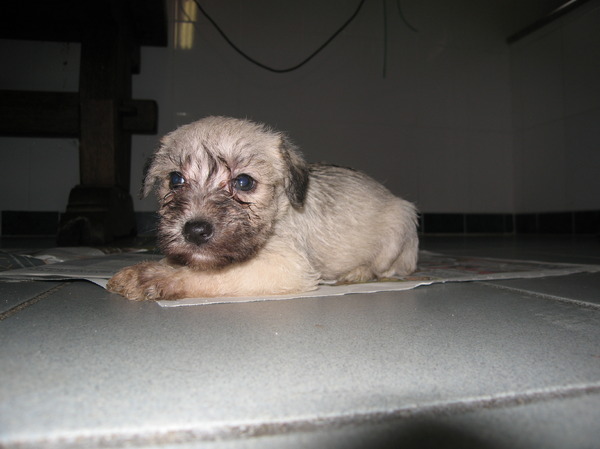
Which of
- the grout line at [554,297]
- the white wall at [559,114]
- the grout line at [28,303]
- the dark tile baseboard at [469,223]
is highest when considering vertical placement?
the white wall at [559,114]

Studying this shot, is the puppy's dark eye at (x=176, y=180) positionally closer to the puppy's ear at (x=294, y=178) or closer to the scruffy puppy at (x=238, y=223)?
the scruffy puppy at (x=238, y=223)

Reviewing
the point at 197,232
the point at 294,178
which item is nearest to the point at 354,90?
the point at 294,178

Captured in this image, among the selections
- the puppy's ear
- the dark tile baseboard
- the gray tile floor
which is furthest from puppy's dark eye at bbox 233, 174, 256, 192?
the dark tile baseboard

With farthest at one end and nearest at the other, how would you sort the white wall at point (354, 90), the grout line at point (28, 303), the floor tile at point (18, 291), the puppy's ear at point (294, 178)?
the white wall at point (354, 90) < the puppy's ear at point (294, 178) < the floor tile at point (18, 291) < the grout line at point (28, 303)

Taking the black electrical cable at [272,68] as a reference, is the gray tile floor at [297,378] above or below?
below

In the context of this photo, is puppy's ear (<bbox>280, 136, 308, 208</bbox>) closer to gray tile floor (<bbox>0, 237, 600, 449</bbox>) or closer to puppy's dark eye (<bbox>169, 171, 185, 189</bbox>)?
puppy's dark eye (<bbox>169, 171, 185, 189</bbox>)

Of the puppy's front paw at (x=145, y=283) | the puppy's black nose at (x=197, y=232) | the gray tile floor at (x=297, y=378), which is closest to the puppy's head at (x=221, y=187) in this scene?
the puppy's black nose at (x=197, y=232)

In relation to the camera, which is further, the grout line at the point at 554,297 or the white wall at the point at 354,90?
the white wall at the point at 354,90
